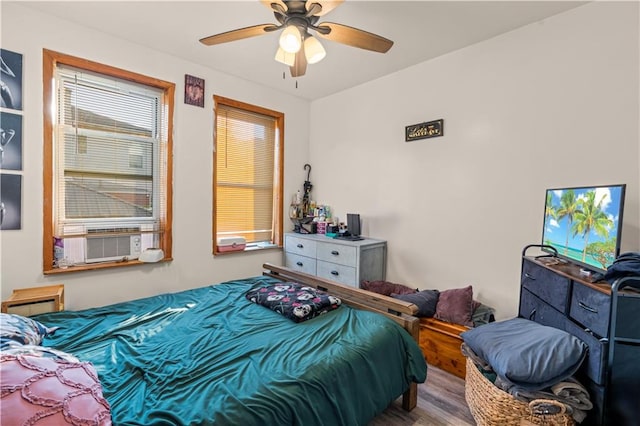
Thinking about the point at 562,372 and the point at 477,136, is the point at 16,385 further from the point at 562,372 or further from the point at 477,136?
the point at 477,136

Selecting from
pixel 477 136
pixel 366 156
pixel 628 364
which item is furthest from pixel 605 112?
pixel 366 156

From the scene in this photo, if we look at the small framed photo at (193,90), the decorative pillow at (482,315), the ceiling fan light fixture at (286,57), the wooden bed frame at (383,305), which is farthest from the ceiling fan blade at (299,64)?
the decorative pillow at (482,315)

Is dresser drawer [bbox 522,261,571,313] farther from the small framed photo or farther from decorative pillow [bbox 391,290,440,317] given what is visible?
the small framed photo

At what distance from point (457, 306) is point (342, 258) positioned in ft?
3.80

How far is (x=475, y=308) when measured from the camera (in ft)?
7.98

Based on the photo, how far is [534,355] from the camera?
145 cm

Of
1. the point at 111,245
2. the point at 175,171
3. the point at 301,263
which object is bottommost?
the point at 301,263

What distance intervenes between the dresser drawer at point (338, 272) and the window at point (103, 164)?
1597 millimetres

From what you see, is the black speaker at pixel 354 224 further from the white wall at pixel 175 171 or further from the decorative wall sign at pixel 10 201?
the decorative wall sign at pixel 10 201

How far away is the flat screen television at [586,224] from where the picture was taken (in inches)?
58.6

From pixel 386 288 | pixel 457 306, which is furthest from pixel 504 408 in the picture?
pixel 386 288

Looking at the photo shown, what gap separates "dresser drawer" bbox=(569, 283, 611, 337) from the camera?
1324 mm

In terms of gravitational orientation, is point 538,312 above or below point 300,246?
below

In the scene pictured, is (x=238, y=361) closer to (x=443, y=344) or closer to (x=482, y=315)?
(x=443, y=344)
